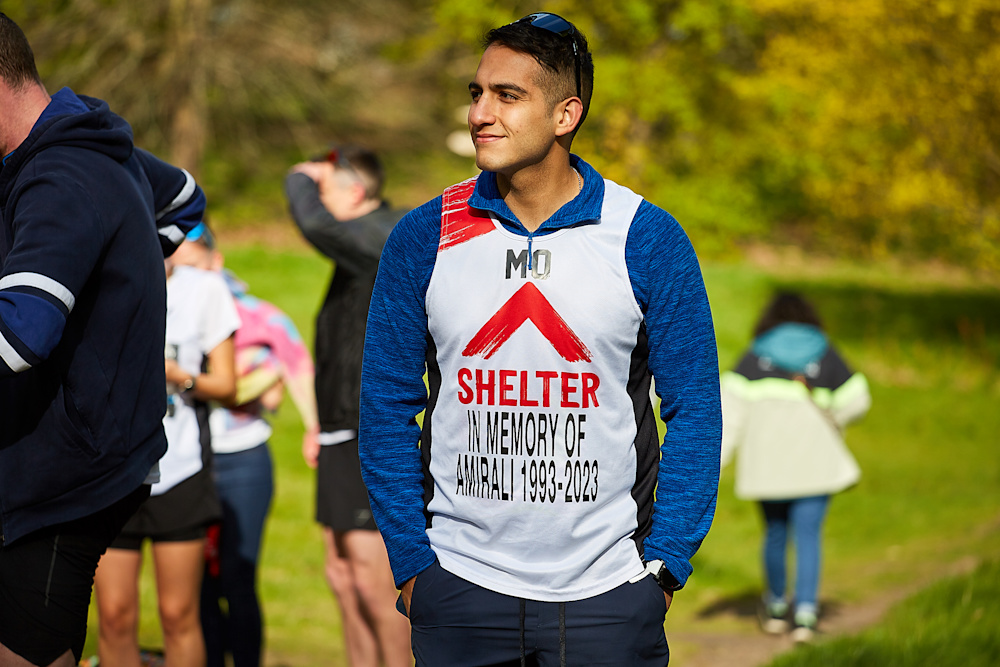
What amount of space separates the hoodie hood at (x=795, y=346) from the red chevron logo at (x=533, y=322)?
5.00 metres

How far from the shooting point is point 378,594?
4.89m

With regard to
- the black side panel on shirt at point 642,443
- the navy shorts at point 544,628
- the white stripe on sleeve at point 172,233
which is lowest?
the navy shorts at point 544,628

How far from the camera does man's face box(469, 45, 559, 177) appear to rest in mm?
2648

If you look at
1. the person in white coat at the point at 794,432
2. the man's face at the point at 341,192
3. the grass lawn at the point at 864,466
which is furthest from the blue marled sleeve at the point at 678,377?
the person in white coat at the point at 794,432

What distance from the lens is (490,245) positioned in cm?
266

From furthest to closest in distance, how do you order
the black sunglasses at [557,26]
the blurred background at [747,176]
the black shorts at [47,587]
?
the blurred background at [747,176] → the black shorts at [47,587] → the black sunglasses at [557,26]

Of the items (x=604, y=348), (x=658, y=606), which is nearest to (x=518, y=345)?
(x=604, y=348)

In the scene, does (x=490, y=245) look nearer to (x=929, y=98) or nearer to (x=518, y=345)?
(x=518, y=345)

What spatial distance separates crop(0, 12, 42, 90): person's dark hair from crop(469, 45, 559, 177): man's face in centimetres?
114

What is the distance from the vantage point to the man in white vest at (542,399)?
8.50ft

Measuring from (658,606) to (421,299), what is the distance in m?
0.91

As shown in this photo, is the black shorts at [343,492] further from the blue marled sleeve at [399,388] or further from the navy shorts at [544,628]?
the navy shorts at [544,628]

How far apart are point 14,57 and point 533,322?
4.91ft

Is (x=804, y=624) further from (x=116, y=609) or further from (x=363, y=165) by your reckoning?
(x=116, y=609)
